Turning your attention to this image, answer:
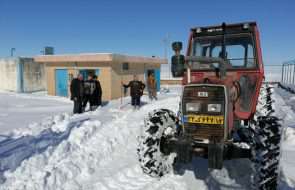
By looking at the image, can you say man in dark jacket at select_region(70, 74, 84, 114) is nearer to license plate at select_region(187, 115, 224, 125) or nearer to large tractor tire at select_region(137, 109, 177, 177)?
large tractor tire at select_region(137, 109, 177, 177)

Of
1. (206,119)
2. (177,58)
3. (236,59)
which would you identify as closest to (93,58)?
(236,59)

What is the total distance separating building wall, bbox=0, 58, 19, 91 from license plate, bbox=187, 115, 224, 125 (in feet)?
61.0

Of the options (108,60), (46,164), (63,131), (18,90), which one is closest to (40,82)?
(18,90)

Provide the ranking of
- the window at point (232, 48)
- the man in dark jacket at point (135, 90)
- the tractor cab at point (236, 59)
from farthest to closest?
the man in dark jacket at point (135, 90) < the window at point (232, 48) < the tractor cab at point (236, 59)

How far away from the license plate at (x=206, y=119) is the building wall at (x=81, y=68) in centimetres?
1138

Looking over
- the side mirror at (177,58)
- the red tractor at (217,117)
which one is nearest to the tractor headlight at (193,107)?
the red tractor at (217,117)

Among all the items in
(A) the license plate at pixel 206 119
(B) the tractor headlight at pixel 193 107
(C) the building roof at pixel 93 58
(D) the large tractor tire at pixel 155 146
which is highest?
(C) the building roof at pixel 93 58

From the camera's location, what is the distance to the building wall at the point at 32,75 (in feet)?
63.1

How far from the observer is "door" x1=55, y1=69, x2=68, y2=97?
16047mm

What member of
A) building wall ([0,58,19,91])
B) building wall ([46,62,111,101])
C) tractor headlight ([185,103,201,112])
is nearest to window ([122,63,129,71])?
building wall ([46,62,111,101])

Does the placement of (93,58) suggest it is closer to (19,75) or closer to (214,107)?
(19,75)

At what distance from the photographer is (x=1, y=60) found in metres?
20.3

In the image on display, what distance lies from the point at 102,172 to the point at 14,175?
134 centimetres

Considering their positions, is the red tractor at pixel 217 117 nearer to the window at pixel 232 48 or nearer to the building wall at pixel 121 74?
the window at pixel 232 48
